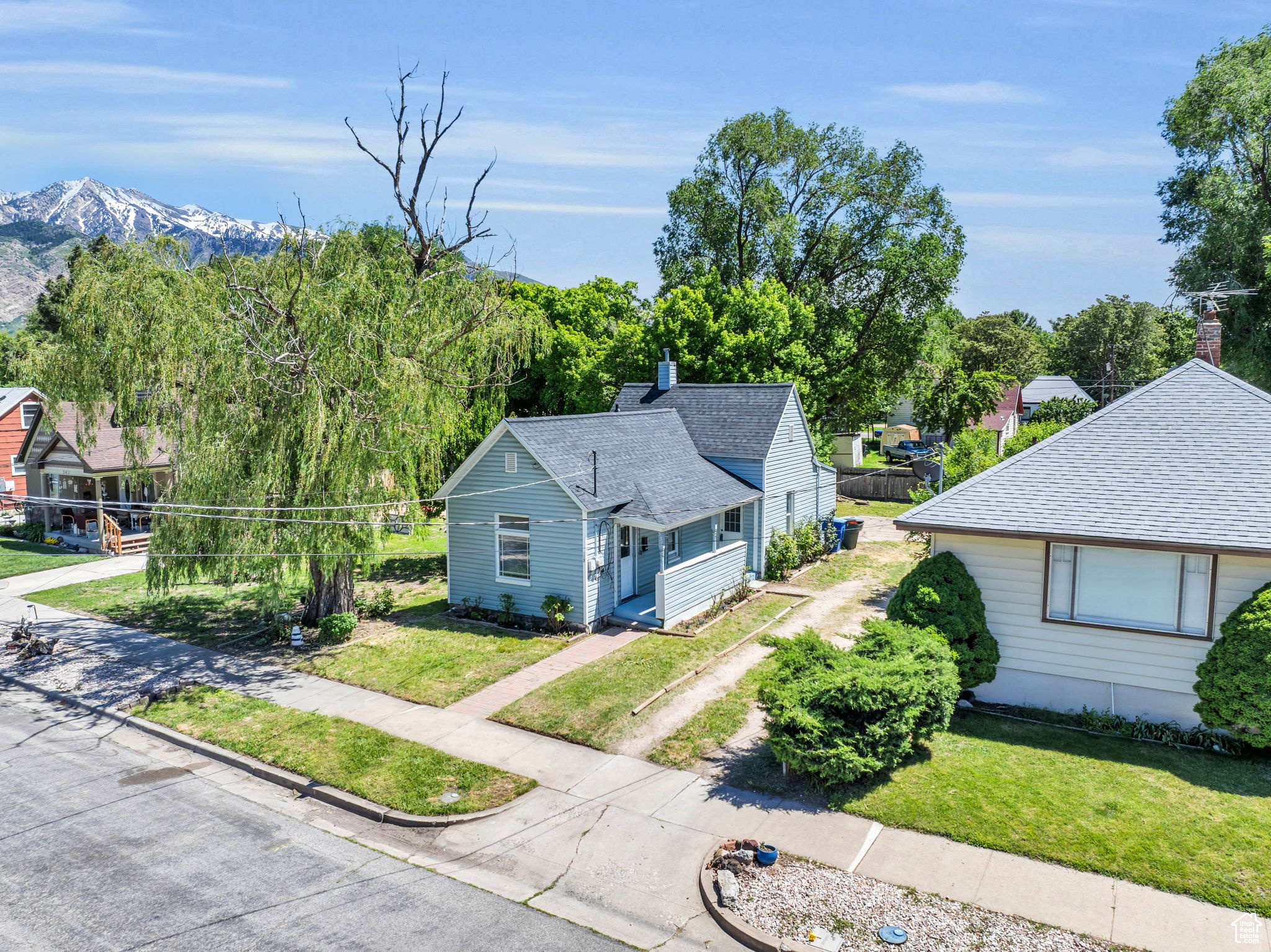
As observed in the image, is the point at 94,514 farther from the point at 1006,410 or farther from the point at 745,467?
the point at 1006,410

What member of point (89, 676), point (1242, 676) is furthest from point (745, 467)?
point (89, 676)

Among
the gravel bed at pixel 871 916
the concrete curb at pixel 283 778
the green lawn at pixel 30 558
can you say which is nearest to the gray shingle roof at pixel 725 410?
the concrete curb at pixel 283 778

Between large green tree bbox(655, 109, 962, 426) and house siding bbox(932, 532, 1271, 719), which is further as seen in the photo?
large green tree bbox(655, 109, 962, 426)

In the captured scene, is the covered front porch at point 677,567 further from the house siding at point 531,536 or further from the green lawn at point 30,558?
the green lawn at point 30,558

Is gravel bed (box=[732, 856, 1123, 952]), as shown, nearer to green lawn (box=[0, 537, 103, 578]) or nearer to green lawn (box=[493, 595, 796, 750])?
green lawn (box=[493, 595, 796, 750])

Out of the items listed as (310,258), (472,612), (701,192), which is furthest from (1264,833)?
(701,192)

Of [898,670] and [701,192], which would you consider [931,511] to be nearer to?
[898,670]

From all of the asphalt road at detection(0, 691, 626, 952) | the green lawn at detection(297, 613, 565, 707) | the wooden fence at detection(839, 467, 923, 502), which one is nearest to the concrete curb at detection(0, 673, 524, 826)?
the asphalt road at detection(0, 691, 626, 952)
